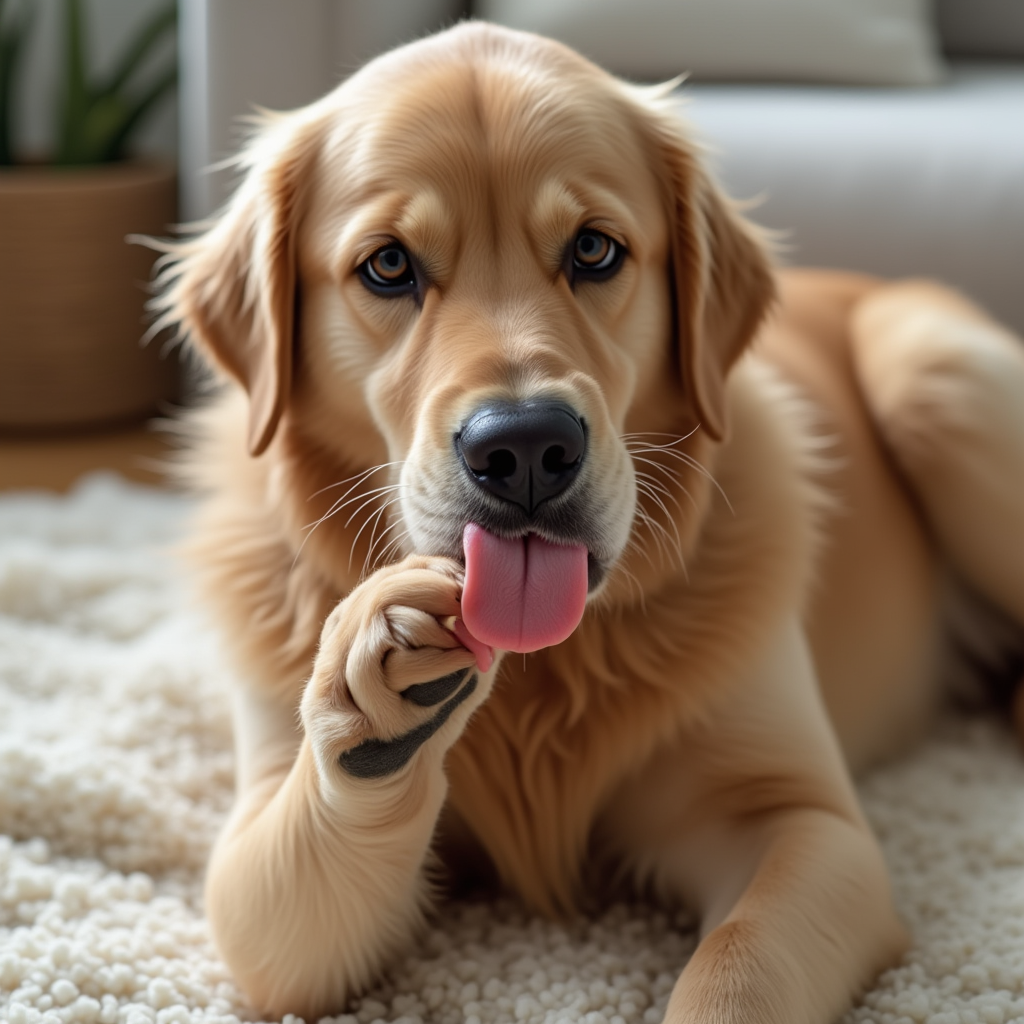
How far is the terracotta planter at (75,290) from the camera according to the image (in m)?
3.42

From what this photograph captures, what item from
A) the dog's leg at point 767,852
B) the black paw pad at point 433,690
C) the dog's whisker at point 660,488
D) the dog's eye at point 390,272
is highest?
the dog's eye at point 390,272

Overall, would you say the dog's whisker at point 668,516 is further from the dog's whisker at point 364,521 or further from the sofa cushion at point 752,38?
the sofa cushion at point 752,38

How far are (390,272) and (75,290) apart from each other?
2.21 meters

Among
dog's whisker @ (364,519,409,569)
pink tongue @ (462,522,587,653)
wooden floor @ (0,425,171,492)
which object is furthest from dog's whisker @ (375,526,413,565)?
wooden floor @ (0,425,171,492)

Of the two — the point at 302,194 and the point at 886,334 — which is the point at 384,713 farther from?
the point at 886,334

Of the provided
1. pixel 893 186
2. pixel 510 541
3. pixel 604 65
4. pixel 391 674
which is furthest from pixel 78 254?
pixel 391 674

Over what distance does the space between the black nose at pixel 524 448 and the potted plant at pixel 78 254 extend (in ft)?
8.03

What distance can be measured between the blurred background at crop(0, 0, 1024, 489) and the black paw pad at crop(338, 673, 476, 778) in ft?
4.60

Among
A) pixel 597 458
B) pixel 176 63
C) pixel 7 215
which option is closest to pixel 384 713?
pixel 597 458

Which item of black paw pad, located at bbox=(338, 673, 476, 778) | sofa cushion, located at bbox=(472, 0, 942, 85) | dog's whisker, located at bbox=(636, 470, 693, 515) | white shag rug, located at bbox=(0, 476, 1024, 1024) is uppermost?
sofa cushion, located at bbox=(472, 0, 942, 85)

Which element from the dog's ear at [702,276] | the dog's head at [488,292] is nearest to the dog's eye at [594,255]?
the dog's head at [488,292]

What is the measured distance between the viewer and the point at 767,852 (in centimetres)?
161

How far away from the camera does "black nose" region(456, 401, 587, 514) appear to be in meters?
1.32

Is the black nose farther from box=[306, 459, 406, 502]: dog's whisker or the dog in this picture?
box=[306, 459, 406, 502]: dog's whisker
